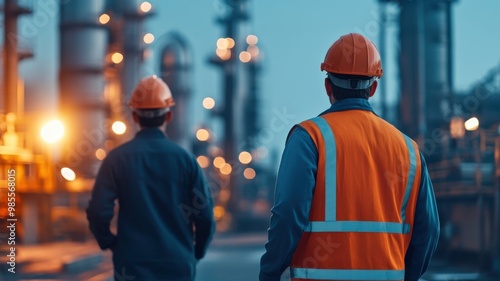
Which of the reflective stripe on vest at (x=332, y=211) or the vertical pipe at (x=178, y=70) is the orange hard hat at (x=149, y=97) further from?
the vertical pipe at (x=178, y=70)

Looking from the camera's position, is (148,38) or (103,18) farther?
(148,38)

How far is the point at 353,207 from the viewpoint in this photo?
319cm

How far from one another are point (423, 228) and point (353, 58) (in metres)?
0.73

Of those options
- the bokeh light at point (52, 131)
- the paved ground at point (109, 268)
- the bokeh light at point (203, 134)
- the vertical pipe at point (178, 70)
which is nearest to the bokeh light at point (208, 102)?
the vertical pipe at point (178, 70)

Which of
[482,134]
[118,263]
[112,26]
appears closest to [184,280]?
[118,263]

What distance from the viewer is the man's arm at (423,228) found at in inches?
135

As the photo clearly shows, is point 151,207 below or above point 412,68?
below

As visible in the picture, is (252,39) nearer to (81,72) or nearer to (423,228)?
(81,72)

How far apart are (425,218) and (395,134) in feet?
1.18

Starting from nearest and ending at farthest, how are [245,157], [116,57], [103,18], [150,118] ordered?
[150,118] < [103,18] < [116,57] < [245,157]

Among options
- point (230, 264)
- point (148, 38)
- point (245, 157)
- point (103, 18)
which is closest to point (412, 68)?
point (230, 264)

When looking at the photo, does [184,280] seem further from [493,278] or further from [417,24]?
[417,24]

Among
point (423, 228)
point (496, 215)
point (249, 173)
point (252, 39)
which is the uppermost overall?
point (252, 39)

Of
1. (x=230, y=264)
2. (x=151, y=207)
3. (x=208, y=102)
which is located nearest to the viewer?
(x=151, y=207)
